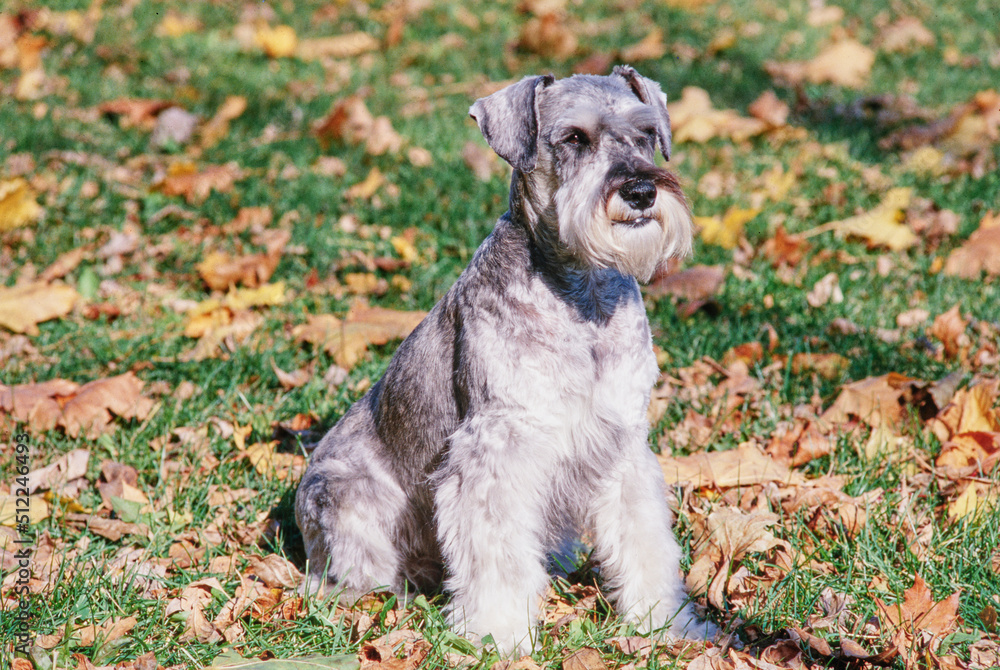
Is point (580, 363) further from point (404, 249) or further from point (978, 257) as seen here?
point (978, 257)

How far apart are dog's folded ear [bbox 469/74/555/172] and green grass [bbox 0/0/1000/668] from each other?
1763mm

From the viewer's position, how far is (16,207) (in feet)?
23.1

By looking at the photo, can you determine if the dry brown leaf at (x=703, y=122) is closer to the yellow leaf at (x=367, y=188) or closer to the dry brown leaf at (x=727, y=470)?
the yellow leaf at (x=367, y=188)

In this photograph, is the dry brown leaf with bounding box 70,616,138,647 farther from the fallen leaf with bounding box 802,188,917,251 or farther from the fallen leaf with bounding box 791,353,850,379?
the fallen leaf with bounding box 802,188,917,251

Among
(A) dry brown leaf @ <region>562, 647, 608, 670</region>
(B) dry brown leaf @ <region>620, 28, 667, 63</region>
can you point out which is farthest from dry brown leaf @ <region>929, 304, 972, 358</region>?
(B) dry brown leaf @ <region>620, 28, 667, 63</region>

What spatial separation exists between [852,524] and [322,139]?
621 cm

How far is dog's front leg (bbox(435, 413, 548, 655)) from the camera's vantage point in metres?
3.44

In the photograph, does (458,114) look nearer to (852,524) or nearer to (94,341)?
(94,341)

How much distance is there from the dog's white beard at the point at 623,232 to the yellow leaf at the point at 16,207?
207 inches

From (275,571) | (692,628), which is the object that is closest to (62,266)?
(275,571)

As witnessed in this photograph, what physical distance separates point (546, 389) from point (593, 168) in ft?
2.78

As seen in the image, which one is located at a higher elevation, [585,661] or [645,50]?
[645,50]

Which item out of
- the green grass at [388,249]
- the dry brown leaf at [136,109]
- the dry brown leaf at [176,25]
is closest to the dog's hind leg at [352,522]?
the green grass at [388,249]

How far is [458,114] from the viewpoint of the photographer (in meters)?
9.26
